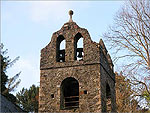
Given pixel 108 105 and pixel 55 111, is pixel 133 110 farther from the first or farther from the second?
pixel 55 111

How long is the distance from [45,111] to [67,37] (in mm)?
3078

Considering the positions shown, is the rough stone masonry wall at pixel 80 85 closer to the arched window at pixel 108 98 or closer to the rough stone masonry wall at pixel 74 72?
the rough stone masonry wall at pixel 74 72

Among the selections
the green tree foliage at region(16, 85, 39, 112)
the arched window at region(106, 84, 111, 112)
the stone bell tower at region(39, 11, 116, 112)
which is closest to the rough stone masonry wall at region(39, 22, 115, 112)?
the stone bell tower at region(39, 11, 116, 112)

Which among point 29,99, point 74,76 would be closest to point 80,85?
point 74,76

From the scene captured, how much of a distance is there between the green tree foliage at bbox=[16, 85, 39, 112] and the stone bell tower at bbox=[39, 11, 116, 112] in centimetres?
1465

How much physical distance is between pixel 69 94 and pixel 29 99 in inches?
595

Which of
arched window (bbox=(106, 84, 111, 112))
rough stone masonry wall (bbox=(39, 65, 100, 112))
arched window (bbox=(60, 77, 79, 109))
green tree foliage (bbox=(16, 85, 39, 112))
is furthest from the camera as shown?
green tree foliage (bbox=(16, 85, 39, 112))

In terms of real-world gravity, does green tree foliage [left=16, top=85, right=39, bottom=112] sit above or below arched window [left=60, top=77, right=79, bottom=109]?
above

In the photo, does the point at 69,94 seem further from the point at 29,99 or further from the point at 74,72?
→ the point at 29,99

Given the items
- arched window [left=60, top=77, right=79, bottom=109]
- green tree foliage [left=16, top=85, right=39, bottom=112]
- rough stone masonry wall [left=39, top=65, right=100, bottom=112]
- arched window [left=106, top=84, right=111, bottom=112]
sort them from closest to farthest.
→ rough stone masonry wall [left=39, top=65, right=100, bottom=112] → arched window [left=60, top=77, right=79, bottom=109] → arched window [left=106, top=84, right=111, bottom=112] → green tree foliage [left=16, top=85, right=39, bottom=112]

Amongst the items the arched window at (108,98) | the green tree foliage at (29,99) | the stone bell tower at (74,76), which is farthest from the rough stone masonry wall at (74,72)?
the green tree foliage at (29,99)

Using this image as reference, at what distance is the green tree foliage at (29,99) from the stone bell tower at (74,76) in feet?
48.1

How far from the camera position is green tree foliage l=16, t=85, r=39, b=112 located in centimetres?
2664

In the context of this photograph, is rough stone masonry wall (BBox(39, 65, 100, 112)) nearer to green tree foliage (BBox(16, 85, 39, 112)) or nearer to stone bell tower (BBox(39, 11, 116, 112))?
stone bell tower (BBox(39, 11, 116, 112))
